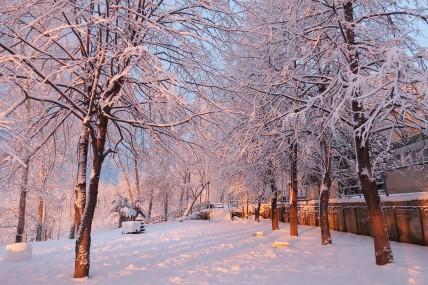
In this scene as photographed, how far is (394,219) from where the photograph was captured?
11641 millimetres

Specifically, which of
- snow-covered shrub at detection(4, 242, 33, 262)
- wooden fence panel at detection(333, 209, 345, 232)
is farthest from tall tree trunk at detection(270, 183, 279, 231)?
snow-covered shrub at detection(4, 242, 33, 262)

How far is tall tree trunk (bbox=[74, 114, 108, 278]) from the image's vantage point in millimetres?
7348

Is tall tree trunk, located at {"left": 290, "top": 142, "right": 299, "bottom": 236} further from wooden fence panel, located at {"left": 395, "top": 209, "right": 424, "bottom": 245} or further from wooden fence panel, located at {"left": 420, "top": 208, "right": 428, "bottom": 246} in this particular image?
wooden fence panel, located at {"left": 420, "top": 208, "right": 428, "bottom": 246}

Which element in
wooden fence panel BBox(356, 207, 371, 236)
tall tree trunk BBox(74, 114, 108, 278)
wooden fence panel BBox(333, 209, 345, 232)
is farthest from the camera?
wooden fence panel BBox(333, 209, 345, 232)

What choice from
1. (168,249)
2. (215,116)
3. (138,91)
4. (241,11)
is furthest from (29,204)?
(241,11)

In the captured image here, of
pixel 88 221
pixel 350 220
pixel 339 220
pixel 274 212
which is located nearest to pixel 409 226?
pixel 350 220

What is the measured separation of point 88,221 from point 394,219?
1035cm

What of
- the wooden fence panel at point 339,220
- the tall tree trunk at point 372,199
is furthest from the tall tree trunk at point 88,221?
the wooden fence panel at point 339,220

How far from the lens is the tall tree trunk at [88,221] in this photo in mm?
7348

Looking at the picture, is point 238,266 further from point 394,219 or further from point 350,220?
point 350,220

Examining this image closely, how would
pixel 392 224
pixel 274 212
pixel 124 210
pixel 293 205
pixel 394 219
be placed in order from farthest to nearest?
pixel 124 210 < pixel 274 212 < pixel 293 205 < pixel 392 224 < pixel 394 219

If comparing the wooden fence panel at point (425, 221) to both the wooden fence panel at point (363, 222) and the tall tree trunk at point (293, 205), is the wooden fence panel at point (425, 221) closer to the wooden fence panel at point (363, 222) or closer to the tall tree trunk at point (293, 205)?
the wooden fence panel at point (363, 222)

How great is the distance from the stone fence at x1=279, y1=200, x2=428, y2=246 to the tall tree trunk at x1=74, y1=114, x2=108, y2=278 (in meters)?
9.72

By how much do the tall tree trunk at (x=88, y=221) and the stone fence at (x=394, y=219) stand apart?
383 inches
